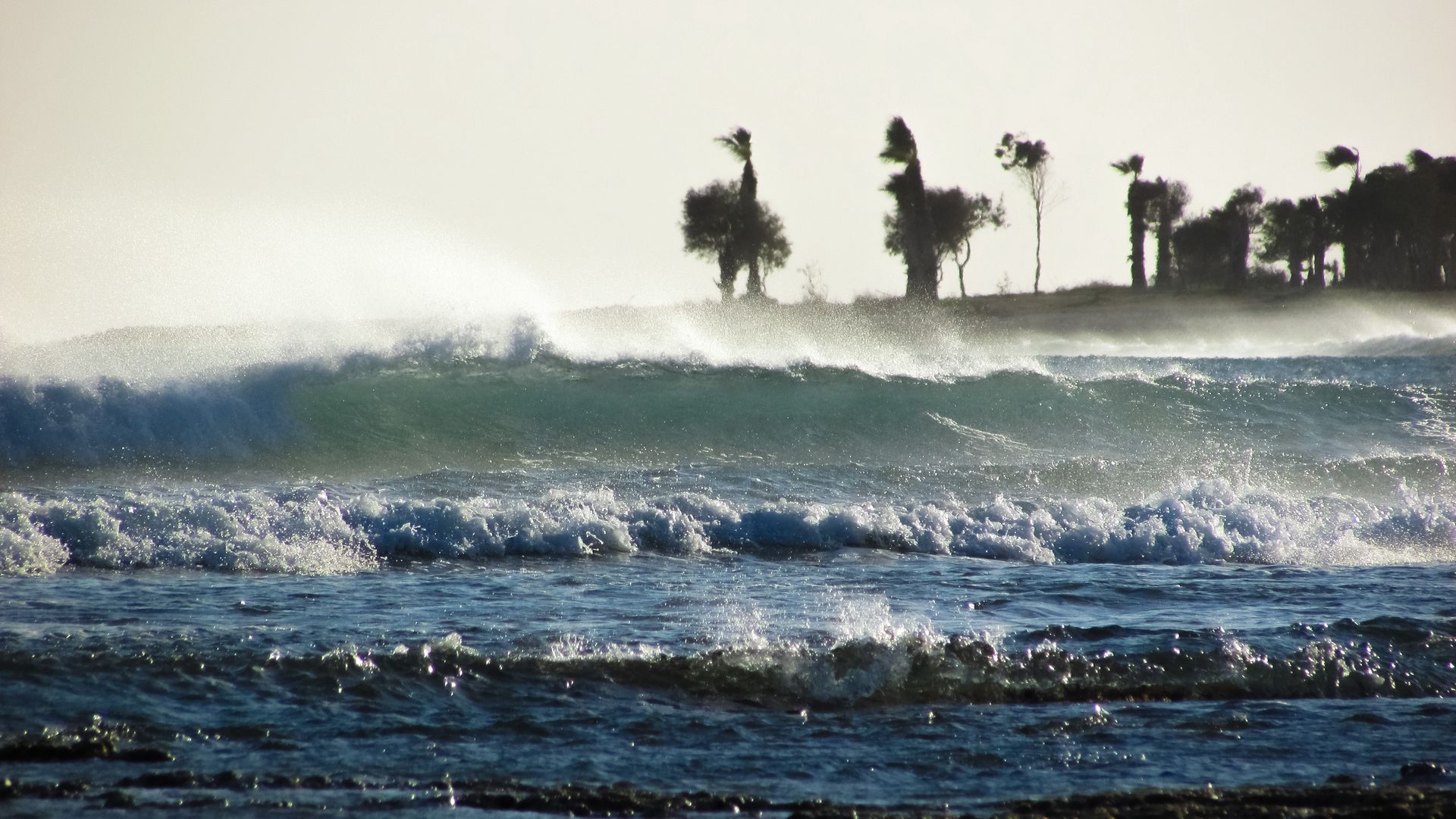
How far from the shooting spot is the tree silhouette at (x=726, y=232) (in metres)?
53.9

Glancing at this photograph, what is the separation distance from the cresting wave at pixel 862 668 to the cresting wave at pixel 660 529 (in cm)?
294

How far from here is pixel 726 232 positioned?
179 feet

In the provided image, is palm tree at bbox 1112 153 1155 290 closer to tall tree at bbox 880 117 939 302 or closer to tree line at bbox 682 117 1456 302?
tree line at bbox 682 117 1456 302

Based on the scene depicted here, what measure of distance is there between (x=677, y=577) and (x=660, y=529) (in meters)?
1.66

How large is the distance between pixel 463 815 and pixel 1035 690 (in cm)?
262

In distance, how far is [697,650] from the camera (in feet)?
18.2

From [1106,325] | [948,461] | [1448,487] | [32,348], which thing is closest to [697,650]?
[948,461]

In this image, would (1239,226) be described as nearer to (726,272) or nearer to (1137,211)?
(1137,211)

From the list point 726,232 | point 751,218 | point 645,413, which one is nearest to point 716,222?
point 726,232

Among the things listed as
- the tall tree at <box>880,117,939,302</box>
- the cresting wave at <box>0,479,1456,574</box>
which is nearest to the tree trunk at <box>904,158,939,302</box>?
the tall tree at <box>880,117,939,302</box>

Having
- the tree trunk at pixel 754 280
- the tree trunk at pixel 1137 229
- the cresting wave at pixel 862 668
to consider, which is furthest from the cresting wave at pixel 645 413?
the tree trunk at pixel 1137 229

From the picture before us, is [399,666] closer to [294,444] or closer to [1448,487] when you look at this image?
[294,444]

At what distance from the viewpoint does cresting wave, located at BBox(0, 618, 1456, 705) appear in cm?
498

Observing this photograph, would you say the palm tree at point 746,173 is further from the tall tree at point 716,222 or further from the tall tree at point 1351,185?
the tall tree at point 1351,185
